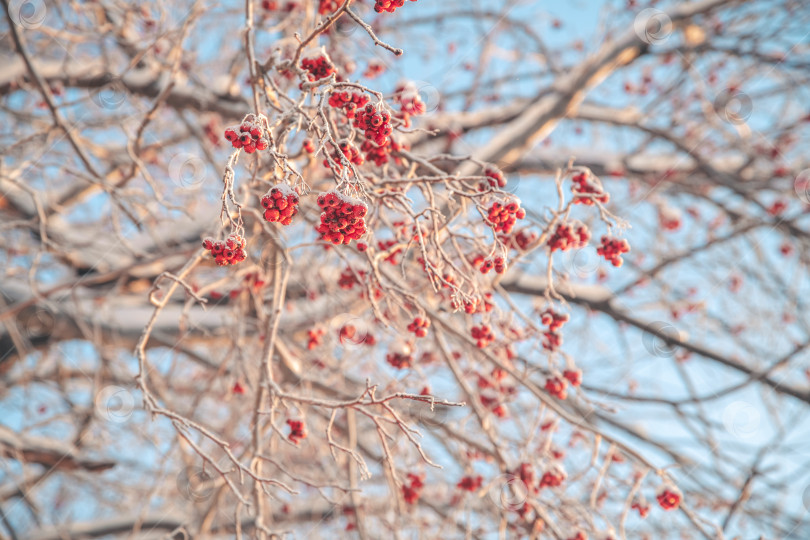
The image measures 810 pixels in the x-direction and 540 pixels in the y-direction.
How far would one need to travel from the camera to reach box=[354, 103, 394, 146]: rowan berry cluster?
5.29ft

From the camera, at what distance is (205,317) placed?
3848 millimetres

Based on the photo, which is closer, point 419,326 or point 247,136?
point 247,136

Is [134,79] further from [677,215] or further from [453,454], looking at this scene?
[677,215]

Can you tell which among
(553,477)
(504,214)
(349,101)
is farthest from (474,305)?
(553,477)

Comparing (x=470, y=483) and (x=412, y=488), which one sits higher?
(x=470, y=483)

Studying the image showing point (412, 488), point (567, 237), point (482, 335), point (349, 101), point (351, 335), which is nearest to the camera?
point (349, 101)

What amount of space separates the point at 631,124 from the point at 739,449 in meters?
2.67

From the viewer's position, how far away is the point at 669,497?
2.25 meters

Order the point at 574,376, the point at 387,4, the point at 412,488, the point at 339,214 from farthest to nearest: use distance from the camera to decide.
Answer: the point at 412,488 < the point at 574,376 < the point at 387,4 < the point at 339,214

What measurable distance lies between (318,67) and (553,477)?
A: 71.6 inches

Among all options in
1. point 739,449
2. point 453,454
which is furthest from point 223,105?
point 739,449

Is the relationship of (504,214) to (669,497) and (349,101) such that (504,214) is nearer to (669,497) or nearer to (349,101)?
(349,101)

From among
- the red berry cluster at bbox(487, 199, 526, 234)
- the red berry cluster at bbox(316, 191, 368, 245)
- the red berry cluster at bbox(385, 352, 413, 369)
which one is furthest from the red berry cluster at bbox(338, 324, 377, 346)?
the red berry cluster at bbox(316, 191, 368, 245)

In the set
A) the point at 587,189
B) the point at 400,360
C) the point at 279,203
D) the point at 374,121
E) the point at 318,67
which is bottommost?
the point at 279,203
